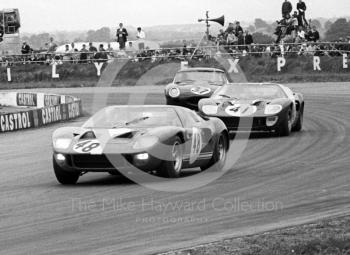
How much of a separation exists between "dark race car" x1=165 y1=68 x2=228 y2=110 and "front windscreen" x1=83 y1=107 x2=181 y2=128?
38.8ft

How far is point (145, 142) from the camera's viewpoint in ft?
35.7

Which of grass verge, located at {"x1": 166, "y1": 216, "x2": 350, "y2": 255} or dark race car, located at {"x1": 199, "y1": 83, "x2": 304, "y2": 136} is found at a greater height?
grass verge, located at {"x1": 166, "y1": 216, "x2": 350, "y2": 255}

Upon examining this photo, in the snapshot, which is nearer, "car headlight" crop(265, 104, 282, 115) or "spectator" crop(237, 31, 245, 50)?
"car headlight" crop(265, 104, 282, 115)

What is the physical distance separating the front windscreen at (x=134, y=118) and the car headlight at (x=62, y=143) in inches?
22.8

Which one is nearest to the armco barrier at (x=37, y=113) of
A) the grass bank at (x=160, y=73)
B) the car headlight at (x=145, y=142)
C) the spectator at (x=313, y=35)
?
the grass bank at (x=160, y=73)

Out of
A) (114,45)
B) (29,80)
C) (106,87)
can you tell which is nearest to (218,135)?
(106,87)

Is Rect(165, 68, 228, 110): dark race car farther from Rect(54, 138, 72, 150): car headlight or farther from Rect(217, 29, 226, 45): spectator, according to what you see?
Rect(54, 138, 72, 150): car headlight

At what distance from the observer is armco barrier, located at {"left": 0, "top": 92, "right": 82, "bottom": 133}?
69.6 feet

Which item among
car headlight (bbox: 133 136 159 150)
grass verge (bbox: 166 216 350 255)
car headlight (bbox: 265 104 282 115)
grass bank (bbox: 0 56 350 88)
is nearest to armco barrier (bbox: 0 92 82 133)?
car headlight (bbox: 265 104 282 115)

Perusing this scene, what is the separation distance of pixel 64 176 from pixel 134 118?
126 cm

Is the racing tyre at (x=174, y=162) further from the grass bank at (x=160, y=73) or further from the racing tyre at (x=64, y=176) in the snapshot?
the grass bank at (x=160, y=73)

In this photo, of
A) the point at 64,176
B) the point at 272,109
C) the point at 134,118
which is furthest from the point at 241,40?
the point at 64,176

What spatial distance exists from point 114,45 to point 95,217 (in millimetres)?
56023

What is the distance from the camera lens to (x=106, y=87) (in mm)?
39625
